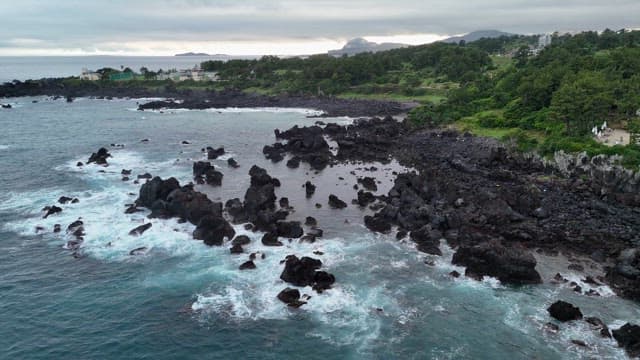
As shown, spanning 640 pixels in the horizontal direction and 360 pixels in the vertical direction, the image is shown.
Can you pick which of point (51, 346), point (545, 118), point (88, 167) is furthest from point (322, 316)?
point (545, 118)

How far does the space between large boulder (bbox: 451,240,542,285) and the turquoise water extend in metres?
1.00

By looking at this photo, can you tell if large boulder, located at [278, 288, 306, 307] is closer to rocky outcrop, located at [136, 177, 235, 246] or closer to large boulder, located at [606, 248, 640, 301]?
rocky outcrop, located at [136, 177, 235, 246]

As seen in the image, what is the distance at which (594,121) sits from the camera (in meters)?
75.1

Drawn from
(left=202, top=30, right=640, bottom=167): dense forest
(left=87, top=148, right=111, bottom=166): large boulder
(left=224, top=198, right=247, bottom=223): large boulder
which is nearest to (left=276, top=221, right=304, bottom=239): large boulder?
(left=224, top=198, right=247, bottom=223): large boulder

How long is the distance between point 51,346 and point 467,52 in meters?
171

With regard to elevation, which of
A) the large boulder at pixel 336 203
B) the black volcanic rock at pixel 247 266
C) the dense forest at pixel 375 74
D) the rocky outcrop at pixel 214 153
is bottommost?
the black volcanic rock at pixel 247 266

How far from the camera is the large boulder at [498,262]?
40688 mm

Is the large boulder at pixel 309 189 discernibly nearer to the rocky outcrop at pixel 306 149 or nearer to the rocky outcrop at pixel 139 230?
the rocky outcrop at pixel 306 149

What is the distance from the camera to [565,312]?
35.0 meters

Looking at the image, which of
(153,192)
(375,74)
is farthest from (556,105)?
(375,74)

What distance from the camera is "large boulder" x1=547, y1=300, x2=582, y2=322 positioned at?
3497cm

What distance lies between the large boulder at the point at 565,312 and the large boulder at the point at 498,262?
17.6 feet

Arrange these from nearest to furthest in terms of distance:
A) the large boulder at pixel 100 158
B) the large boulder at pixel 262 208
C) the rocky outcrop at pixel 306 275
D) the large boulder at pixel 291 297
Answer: the large boulder at pixel 291 297 < the rocky outcrop at pixel 306 275 < the large boulder at pixel 262 208 < the large boulder at pixel 100 158

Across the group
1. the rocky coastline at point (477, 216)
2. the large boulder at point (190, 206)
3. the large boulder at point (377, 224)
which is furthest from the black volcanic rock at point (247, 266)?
the large boulder at point (377, 224)
